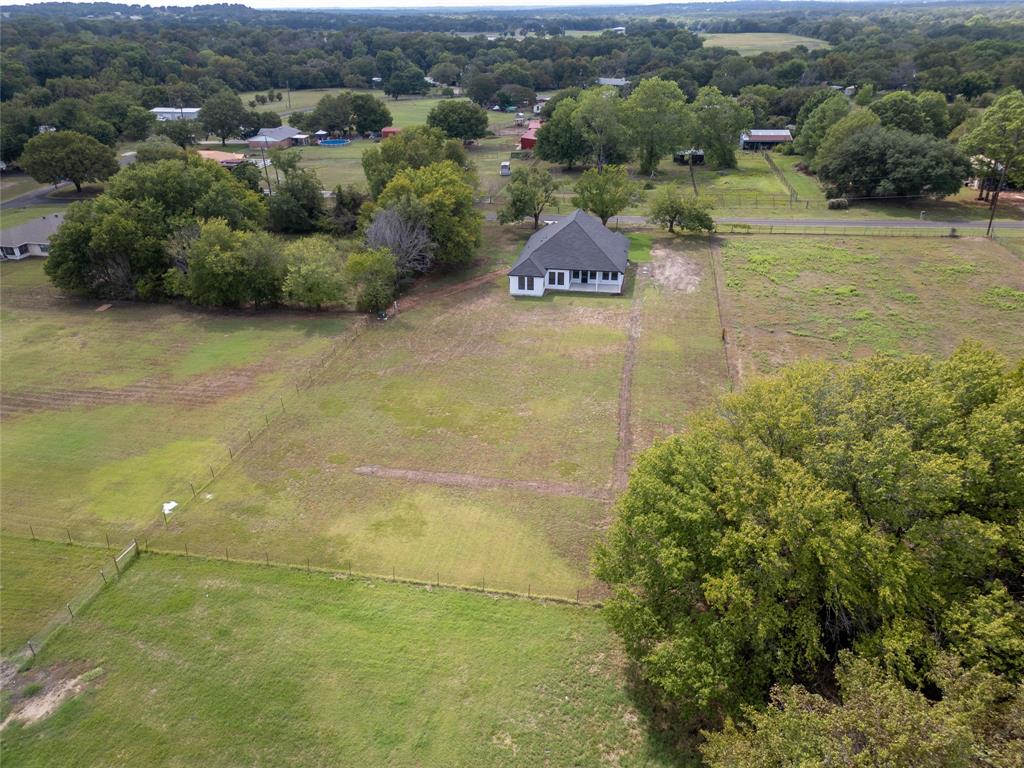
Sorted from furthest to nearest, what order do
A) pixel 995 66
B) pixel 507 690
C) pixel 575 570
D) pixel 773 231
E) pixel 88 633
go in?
pixel 995 66, pixel 773 231, pixel 575 570, pixel 88 633, pixel 507 690

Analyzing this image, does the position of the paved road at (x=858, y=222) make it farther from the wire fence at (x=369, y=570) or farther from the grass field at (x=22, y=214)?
the grass field at (x=22, y=214)

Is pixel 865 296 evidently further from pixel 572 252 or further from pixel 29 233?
pixel 29 233

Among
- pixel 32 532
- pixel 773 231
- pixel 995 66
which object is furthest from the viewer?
pixel 995 66

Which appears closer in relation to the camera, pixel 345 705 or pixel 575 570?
pixel 345 705

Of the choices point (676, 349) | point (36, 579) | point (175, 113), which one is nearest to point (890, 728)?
point (36, 579)

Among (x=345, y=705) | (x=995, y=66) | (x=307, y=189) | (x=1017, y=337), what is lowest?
(x=345, y=705)

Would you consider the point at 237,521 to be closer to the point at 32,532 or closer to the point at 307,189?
the point at 32,532

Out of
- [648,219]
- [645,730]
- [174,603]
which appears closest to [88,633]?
[174,603]
